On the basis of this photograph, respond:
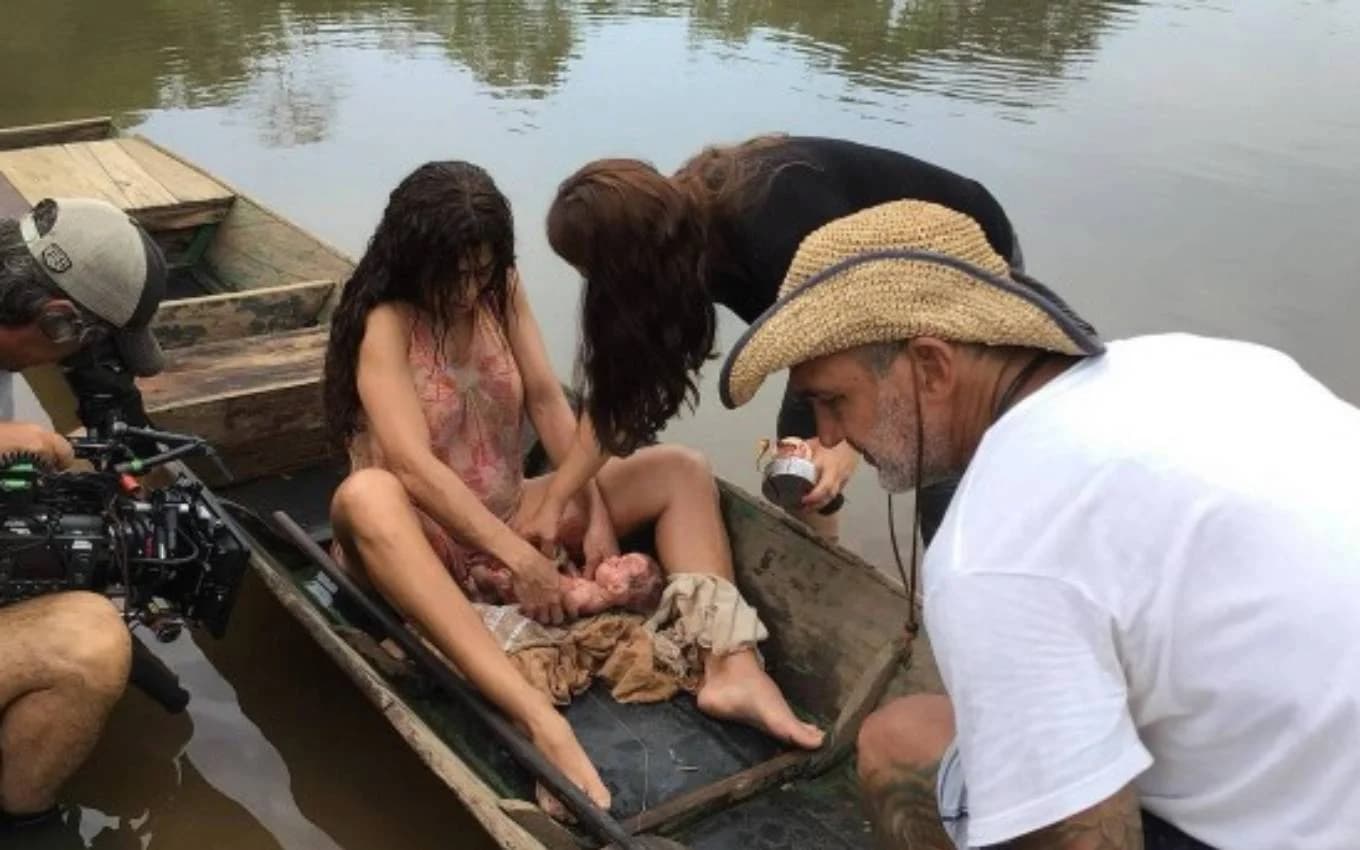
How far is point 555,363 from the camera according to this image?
17.6 ft

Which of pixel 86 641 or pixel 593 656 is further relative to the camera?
pixel 593 656

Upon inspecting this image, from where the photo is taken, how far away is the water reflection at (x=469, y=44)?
9.82 meters

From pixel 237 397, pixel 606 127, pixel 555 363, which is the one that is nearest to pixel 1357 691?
pixel 237 397

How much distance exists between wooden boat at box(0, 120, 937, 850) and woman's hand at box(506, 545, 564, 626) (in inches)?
8.7

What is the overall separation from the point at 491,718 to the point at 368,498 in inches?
21.3

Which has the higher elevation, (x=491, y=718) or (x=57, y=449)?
(x=57, y=449)

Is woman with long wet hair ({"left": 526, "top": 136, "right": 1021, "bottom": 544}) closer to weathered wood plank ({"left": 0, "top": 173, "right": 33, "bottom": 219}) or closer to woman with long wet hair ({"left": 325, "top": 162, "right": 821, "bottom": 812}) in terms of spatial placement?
woman with long wet hair ({"left": 325, "top": 162, "right": 821, "bottom": 812})

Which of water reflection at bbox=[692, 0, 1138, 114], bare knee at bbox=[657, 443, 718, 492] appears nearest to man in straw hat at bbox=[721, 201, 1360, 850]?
bare knee at bbox=[657, 443, 718, 492]

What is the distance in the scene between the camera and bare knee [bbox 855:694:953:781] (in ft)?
6.06

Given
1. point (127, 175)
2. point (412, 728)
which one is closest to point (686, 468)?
point (412, 728)

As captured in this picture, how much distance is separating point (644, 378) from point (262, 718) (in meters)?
1.44

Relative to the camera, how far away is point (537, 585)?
2934mm

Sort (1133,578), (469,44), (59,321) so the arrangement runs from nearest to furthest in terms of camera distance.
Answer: (1133,578) < (59,321) < (469,44)

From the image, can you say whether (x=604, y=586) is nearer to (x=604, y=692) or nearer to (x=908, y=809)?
(x=604, y=692)
